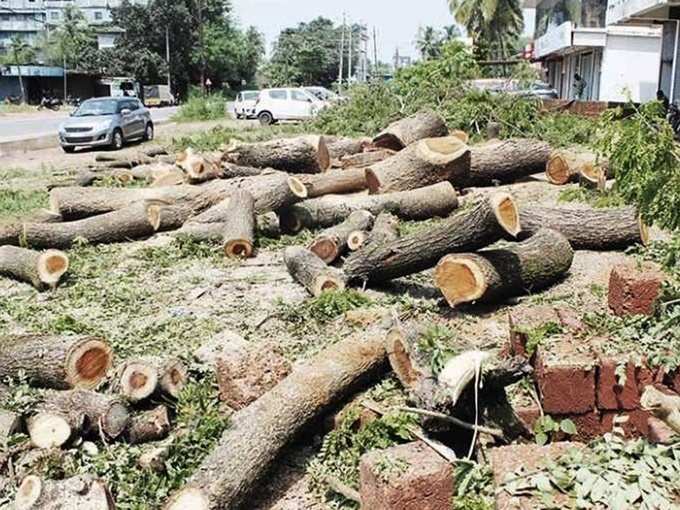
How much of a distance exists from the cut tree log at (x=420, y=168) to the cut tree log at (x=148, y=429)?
6362 millimetres

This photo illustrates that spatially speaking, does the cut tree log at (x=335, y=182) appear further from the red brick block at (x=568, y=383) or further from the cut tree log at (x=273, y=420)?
the red brick block at (x=568, y=383)

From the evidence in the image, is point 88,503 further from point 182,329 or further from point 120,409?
point 182,329

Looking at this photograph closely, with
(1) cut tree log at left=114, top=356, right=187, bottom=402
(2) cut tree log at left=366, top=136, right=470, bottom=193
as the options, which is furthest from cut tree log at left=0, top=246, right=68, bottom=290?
(2) cut tree log at left=366, top=136, right=470, bottom=193

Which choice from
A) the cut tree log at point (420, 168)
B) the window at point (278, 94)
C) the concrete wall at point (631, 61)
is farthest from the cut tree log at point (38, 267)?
the concrete wall at point (631, 61)

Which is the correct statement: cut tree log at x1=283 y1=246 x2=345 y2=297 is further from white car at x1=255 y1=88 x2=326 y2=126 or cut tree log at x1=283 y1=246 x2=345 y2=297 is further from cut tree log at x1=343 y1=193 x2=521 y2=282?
white car at x1=255 y1=88 x2=326 y2=126

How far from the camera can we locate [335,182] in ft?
35.9

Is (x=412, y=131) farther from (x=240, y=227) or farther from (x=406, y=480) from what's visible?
(x=406, y=480)

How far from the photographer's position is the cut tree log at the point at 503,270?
5891 mm

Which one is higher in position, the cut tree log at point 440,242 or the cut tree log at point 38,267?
the cut tree log at point 440,242

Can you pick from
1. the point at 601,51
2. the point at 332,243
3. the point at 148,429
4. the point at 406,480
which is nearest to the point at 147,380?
the point at 148,429

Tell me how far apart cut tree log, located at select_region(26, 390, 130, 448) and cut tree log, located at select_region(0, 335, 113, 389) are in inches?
12.0

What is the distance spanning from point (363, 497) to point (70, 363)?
2.26 metres

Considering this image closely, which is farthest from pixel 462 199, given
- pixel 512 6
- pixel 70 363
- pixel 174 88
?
pixel 174 88

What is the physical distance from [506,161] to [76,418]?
8.45 metres
